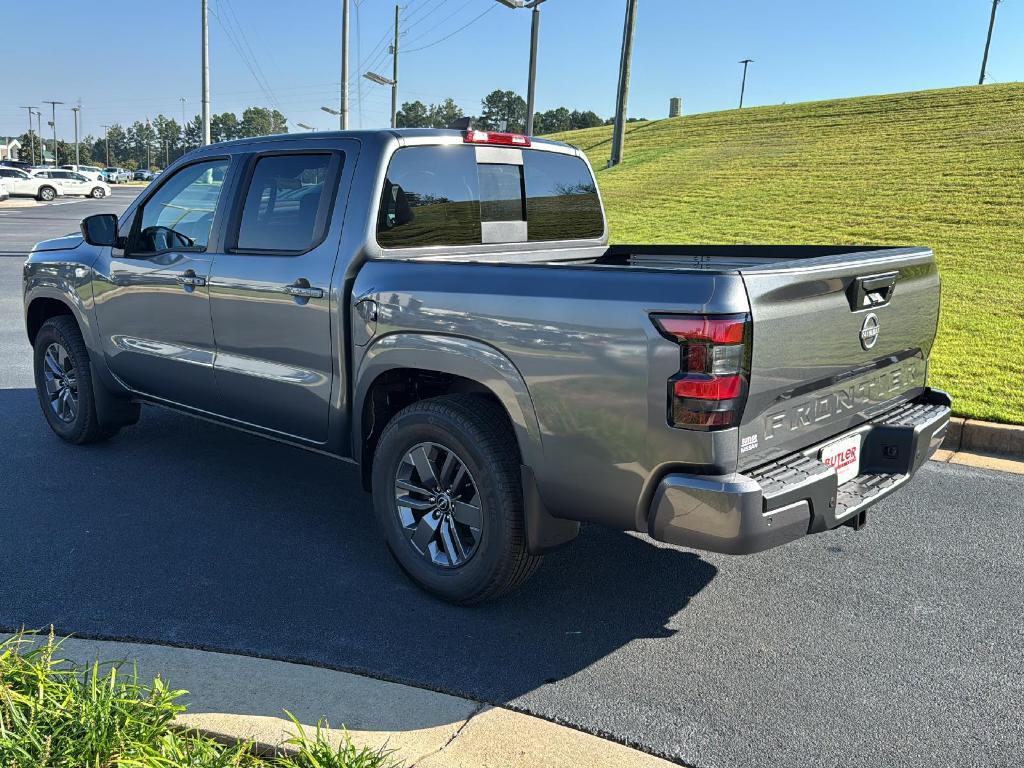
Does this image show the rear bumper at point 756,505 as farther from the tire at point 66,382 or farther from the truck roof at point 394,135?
the tire at point 66,382

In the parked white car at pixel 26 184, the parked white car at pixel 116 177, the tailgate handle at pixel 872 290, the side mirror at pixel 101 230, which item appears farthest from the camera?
the parked white car at pixel 116 177

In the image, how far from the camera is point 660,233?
19.0 meters

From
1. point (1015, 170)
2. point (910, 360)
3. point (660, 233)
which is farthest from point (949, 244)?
point (910, 360)

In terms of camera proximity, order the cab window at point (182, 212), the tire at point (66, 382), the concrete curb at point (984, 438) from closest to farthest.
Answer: the cab window at point (182, 212)
the tire at point (66, 382)
the concrete curb at point (984, 438)

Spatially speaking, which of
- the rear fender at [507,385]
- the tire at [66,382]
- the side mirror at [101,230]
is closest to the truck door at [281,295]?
the rear fender at [507,385]

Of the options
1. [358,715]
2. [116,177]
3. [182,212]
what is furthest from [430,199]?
[116,177]

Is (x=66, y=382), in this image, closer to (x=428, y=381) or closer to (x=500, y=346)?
(x=428, y=381)

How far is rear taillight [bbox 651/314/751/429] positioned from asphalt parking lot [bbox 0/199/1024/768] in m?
1.00

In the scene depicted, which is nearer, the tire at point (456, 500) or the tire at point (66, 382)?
the tire at point (456, 500)

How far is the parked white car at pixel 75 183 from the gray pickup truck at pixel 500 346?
1985 inches

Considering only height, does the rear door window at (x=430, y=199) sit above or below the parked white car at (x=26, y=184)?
above

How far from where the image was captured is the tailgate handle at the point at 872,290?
11.4ft

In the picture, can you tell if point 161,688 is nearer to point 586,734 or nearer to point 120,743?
point 120,743

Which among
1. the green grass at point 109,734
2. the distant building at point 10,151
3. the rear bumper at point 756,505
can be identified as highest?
the distant building at point 10,151
